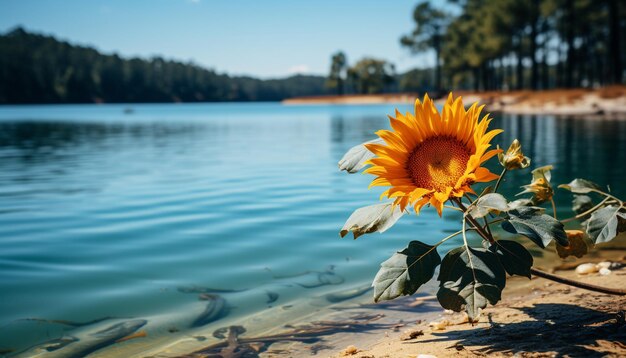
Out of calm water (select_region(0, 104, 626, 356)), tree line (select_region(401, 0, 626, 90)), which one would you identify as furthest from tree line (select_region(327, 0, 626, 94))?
calm water (select_region(0, 104, 626, 356))

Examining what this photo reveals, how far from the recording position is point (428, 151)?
2414 millimetres

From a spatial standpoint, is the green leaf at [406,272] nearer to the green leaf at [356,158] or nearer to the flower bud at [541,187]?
the green leaf at [356,158]

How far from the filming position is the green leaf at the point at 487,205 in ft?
6.92

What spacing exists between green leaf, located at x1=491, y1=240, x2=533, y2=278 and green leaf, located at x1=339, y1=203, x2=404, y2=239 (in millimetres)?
497

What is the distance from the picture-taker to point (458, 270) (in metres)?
2.40

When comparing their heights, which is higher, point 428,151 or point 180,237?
point 428,151

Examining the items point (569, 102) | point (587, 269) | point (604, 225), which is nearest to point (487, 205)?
point (604, 225)

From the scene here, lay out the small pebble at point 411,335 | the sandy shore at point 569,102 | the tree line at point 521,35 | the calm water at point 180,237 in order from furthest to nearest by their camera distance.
Answer: the tree line at point 521,35 → the sandy shore at point 569,102 → the calm water at point 180,237 → the small pebble at point 411,335

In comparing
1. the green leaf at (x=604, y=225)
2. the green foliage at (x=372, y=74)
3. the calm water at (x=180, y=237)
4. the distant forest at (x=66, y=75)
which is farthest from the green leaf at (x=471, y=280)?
the distant forest at (x=66, y=75)

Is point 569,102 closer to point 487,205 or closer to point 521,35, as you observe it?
point 521,35

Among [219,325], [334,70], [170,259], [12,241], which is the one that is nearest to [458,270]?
[219,325]

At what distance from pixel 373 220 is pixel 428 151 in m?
0.43

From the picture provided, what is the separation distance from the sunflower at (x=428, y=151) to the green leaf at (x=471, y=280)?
39 centimetres

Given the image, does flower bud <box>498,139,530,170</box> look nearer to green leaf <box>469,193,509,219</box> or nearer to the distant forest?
green leaf <box>469,193,509,219</box>
